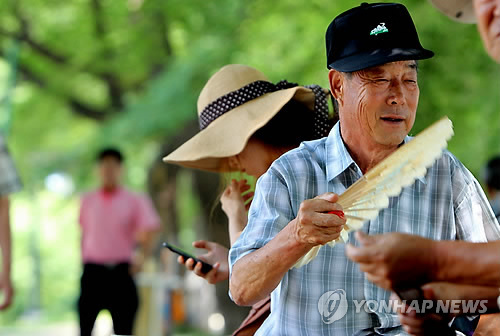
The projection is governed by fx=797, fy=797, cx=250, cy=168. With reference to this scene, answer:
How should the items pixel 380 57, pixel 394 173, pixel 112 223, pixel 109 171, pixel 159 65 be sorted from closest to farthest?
pixel 394 173, pixel 380 57, pixel 112 223, pixel 109 171, pixel 159 65

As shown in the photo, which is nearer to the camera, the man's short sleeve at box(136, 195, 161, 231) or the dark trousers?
the dark trousers

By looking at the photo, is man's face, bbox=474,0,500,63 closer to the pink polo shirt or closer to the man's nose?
the man's nose

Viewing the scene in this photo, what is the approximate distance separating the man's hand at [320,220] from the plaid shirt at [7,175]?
3281 millimetres

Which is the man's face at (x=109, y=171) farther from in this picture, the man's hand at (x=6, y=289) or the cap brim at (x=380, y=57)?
the cap brim at (x=380, y=57)

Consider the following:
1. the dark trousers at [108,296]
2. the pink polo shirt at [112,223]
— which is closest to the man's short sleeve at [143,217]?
the pink polo shirt at [112,223]

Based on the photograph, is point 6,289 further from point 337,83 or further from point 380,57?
point 380,57

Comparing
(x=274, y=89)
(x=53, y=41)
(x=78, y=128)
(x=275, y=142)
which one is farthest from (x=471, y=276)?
(x=78, y=128)

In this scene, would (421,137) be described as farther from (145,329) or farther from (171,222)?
(171,222)

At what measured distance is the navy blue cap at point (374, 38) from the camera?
2.25 m

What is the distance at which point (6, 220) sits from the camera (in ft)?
15.8

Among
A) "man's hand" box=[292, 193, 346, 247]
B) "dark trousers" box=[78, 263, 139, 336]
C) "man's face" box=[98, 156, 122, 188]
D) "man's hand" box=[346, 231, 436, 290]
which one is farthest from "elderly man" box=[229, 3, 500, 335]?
"man's face" box=[98, 156, 122, 188]

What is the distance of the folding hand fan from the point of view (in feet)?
5.74

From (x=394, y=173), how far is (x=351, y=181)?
1.81ft

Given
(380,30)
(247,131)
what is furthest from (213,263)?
(380,30)
